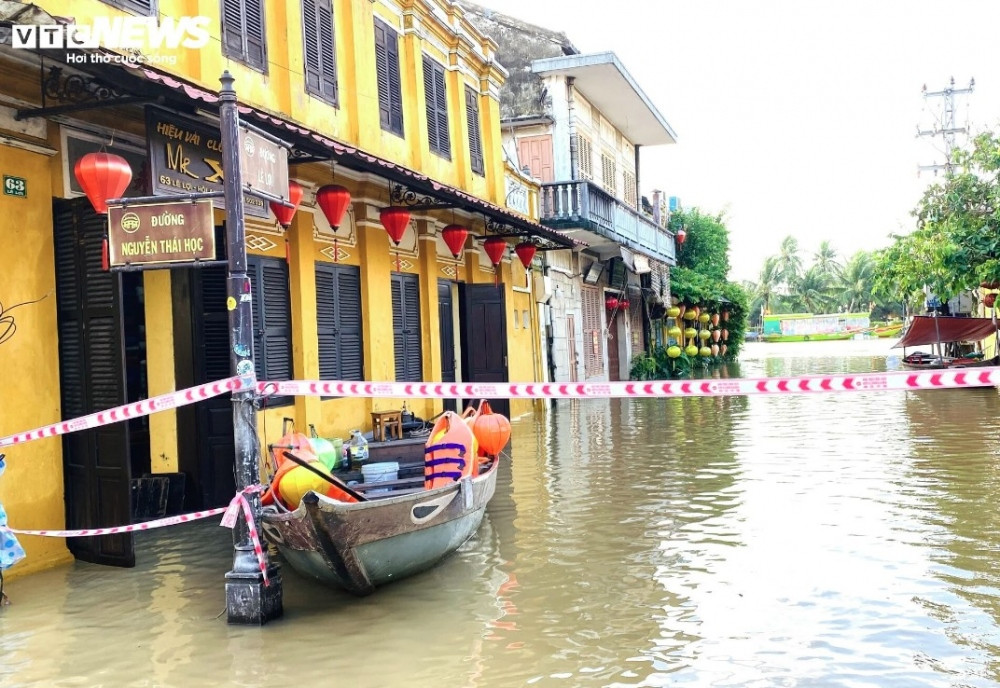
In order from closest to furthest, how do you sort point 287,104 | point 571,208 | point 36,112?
point 36,112 → point 287,104 → point 571,208

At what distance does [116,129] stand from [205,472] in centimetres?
385

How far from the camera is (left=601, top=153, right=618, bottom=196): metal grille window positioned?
2538 cm

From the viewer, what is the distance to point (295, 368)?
34.5 ft

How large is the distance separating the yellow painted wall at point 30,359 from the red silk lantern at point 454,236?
7.01 meters

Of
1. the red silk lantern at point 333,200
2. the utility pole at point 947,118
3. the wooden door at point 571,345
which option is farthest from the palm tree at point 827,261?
the red silk lantern at point 333,200

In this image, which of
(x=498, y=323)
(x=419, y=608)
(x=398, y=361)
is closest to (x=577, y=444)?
(x=498, y=323)

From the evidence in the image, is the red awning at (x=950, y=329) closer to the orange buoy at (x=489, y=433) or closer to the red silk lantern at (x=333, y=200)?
the orange buoy at (x=489, y=433)

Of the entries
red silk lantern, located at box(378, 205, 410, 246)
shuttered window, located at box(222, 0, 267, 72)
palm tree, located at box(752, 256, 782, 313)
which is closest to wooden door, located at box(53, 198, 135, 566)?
shuttered window, located at box(222, 0, 267, 72)

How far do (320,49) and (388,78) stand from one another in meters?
1.88

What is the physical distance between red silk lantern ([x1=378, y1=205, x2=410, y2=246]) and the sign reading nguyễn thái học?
18.3ft

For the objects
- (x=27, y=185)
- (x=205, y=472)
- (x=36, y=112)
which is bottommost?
(x=205, y=472)

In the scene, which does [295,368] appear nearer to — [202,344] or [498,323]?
[202,344]

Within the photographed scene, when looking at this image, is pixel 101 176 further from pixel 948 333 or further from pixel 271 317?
pixel 948 333

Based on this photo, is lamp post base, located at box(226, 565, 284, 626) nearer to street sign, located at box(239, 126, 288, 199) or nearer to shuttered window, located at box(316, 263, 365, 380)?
street sign, located at box(239, 126, 288, 199)
